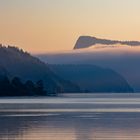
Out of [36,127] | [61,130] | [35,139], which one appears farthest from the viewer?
[36,127]

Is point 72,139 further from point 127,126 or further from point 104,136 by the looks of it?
point 127,126

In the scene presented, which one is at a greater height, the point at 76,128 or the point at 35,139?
the point at 76,128

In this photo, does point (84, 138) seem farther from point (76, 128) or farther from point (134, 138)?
point (76, 128)

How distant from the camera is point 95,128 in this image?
185 feet

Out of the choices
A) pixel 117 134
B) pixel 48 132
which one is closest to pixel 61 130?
pixel 48 132

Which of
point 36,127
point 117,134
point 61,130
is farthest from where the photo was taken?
point 36,127

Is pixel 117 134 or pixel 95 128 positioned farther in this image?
pixel 95 128

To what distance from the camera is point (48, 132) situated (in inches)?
2060

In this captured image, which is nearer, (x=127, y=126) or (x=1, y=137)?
(x=1, y=137)

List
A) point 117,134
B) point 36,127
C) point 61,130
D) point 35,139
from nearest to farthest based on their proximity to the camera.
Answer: point 35,139
point 117,134
point 61,130
point 36,127

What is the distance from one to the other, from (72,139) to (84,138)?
3.19 ft

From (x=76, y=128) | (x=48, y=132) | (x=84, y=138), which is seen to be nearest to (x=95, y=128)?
(x=76, y=128)

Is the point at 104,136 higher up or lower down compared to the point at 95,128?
lower down

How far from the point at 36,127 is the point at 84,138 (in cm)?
1148
